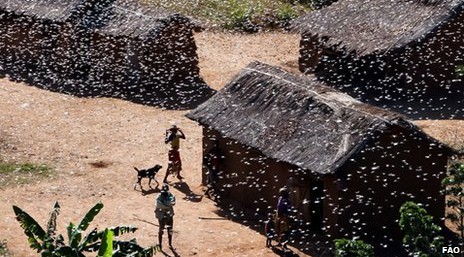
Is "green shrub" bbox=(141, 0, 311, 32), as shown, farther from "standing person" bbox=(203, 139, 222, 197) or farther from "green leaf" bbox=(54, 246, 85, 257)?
"green leaf" bbox=(54, 246, 85, 257)

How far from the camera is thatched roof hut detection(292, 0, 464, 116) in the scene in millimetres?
→ 25328

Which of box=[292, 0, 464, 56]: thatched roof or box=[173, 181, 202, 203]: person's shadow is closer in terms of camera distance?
box=[173, 181, 202, 203]: person's shadow

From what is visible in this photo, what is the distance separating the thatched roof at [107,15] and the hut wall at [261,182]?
239 inches

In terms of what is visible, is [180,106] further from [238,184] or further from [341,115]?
[341,115]

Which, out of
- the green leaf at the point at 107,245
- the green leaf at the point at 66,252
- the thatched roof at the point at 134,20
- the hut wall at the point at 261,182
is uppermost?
the green leaf at the point at 107,245

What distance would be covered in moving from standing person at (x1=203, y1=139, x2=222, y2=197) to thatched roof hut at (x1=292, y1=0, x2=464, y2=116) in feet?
17.3

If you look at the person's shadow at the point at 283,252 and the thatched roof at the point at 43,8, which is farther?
the thatched roof at the point at 43,8

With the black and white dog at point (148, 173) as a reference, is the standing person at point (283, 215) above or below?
above

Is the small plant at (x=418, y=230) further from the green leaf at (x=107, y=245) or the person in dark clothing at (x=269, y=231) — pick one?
the person in dark clothing at (x=269, y=231)

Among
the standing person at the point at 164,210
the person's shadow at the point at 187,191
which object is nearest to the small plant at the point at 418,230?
the standing person at the point at 164,210

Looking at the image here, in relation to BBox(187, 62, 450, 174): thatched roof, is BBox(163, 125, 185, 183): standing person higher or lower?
lower

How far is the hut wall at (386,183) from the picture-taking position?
1848cm

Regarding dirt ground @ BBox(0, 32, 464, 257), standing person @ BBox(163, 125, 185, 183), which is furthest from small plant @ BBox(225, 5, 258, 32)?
standing person @ BBox(163, 125, 185, 183)

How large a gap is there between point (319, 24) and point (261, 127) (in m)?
7.84
